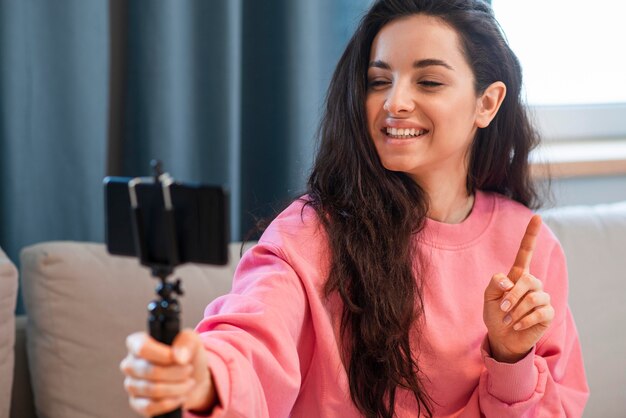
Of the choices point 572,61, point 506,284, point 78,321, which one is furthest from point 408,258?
point 572,61

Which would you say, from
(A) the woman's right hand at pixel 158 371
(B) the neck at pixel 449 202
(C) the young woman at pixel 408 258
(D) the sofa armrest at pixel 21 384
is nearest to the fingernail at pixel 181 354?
(A) the woman's right hand at pixel 158 371

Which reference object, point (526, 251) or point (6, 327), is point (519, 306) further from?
point (6, 327)

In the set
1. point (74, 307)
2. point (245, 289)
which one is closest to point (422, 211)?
point (245, 289)

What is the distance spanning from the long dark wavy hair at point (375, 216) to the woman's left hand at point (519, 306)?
141mm

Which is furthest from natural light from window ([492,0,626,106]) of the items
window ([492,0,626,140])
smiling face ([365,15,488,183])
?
smiling face ([365,15,488,183])

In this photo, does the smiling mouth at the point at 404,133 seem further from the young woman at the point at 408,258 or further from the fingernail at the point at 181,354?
the fingernail at the point at 181,354

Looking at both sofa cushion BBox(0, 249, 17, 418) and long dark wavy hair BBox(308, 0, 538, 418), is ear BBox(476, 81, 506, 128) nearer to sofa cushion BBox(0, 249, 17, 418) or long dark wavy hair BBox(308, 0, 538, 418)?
long dark wavy hair BBox(308, 0, 538, 418)

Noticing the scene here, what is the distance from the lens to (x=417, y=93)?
1.39 m

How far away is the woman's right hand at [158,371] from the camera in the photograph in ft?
2.61

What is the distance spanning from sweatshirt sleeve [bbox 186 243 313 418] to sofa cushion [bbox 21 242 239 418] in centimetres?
37

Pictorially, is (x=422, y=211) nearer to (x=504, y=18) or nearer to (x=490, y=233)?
(x=490, y=233)

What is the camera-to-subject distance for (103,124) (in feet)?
5.79

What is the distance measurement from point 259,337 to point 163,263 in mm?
410

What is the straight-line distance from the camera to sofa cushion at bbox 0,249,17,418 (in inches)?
60.7
